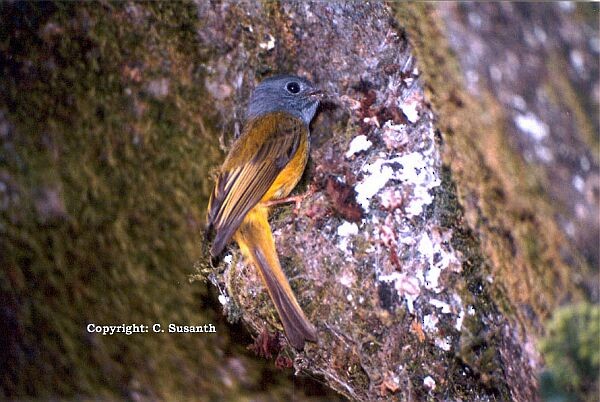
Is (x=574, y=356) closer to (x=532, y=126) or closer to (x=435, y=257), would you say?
(x=532, y=126)

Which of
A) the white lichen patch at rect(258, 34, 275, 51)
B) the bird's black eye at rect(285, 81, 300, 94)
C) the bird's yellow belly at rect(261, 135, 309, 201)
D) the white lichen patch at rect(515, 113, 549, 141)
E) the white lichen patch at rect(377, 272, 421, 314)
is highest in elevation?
the white lichen patch at rect(258, 34, 275, 51)

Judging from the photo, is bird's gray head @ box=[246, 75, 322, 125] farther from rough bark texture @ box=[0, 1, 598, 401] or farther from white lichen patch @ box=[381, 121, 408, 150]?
white lichen patch @ box=[381, 121, 408, 150]

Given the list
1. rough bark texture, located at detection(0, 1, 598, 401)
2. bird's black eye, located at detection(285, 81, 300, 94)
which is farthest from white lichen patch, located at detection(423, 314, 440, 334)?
bird's black eye, located at detection(285, 81, 300, 94)

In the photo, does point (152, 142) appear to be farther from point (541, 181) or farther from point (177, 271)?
point (541, 181)

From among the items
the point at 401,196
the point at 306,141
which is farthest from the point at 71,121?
the point at 401,196

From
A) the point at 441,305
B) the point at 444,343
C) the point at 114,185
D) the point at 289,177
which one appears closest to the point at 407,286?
the point at 441,305

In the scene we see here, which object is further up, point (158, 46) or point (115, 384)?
point (158, 46)

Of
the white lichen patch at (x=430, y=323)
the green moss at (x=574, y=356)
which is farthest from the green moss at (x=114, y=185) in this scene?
the green moss at (x=574, y=356)
